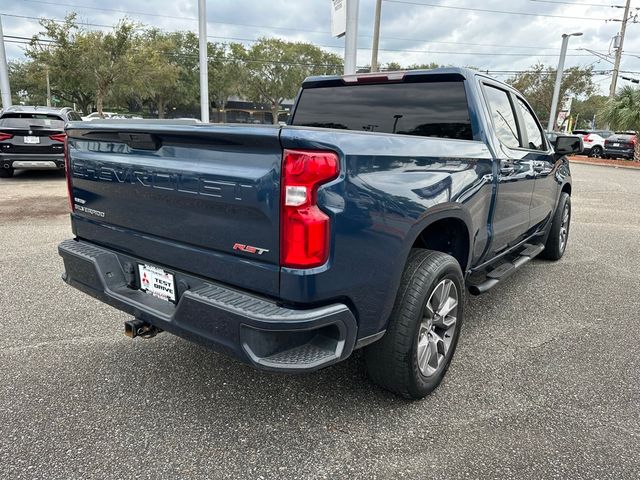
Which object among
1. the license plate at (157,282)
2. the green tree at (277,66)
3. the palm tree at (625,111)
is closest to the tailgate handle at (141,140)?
the license plate at (157,282)

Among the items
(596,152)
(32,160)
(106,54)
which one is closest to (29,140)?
(32,160)

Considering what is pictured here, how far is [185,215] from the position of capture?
89.0 inches

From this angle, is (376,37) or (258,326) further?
(376,37)

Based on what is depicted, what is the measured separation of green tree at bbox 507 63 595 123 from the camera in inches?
1688

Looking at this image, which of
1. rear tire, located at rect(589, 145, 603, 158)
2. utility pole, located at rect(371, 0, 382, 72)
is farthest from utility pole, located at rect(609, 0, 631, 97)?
utility pole, located at rect(371, 0, 382, 72)

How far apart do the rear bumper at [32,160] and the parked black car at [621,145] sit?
2362 centimetres

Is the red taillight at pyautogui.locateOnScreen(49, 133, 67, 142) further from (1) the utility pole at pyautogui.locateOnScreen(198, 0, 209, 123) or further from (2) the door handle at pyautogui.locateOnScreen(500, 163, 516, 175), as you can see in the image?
(2) the door handle at pyautogui.locateOnScreen(500, 163, 516, 175)

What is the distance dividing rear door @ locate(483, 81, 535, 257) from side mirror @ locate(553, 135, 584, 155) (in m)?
0.79

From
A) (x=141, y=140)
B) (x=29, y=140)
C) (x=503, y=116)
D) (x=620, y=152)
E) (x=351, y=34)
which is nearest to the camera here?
(x=141, y=140)

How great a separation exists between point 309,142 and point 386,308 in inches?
35.8

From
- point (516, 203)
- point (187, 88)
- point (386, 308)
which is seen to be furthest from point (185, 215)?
point (187, 88)

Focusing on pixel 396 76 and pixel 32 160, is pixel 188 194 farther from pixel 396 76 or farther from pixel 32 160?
pixel 32 160

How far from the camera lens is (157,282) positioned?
8.20 ft

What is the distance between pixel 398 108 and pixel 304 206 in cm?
203
